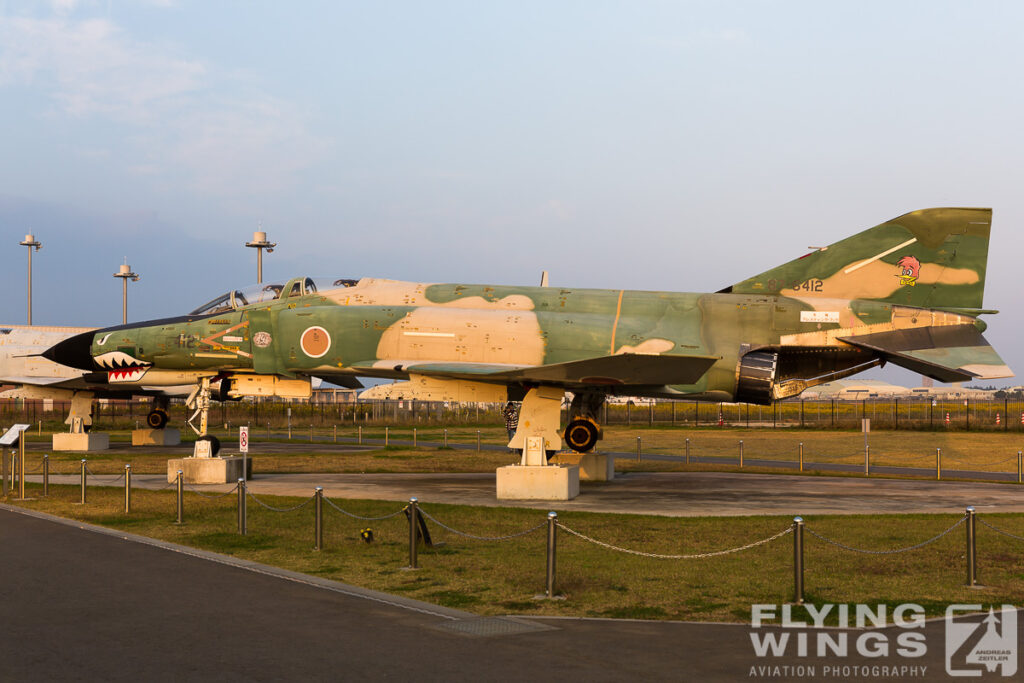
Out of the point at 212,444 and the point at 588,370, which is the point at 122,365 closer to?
the point at 212,444

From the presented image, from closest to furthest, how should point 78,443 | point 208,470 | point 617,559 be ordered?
point 617,559
point 208,470
point 78,443

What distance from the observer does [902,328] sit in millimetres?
18562

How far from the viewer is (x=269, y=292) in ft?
67.2

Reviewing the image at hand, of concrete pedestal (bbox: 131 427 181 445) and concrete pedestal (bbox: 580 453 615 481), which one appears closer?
concrete pedestal (bbox: 580 453 615 481)

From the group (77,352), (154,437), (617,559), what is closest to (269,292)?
(77,352)

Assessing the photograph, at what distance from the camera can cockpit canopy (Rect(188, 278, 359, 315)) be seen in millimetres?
20281

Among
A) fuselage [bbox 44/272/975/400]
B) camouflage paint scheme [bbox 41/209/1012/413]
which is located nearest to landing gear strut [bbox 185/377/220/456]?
fuselage [bbox 44/272/975/400]

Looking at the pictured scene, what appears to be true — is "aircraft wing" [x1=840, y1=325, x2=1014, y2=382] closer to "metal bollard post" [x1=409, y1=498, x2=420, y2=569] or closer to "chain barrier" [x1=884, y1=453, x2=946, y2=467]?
"metal bollard post" [x1=409, y1=498, x2=420, y2=569]

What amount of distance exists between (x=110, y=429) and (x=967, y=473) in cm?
4308

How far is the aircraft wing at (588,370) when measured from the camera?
16.5m

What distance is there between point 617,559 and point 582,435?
32.9ft

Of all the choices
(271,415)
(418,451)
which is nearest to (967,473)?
(418,451)

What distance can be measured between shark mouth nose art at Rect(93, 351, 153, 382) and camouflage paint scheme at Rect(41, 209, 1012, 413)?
1788 mm

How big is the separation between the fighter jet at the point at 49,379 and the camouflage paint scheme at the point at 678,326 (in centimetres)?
1687
